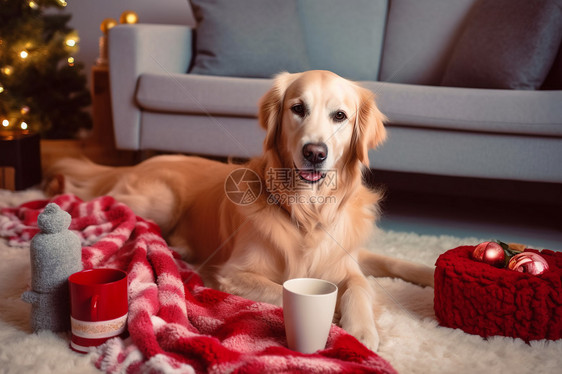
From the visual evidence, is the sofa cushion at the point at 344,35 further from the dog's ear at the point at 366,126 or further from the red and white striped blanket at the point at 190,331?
the red and white striped blanket at the point at 190,331

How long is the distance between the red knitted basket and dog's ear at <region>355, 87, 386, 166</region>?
0.44 metres

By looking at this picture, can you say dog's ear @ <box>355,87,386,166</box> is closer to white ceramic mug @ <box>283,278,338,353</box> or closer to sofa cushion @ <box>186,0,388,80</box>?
white ceramic mug @ <box>283,278,338,353</box>

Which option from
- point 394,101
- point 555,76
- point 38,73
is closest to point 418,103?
point 394,101

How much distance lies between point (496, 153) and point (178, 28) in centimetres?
208

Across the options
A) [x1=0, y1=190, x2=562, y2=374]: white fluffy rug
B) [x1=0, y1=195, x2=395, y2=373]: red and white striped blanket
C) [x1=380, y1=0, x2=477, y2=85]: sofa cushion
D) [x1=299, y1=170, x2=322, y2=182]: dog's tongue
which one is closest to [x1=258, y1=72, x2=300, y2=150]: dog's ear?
[x1=299, y1=170, x2=322, y2=182]: dog's tongue

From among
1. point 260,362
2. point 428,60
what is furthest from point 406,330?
point 428,60

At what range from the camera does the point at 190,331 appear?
1186mm

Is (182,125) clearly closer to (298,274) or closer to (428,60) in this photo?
(298,274)

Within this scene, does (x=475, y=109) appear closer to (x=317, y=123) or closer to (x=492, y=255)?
(x=492, y=255)

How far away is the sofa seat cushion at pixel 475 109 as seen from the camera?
2.26 meters

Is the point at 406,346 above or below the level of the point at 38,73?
below

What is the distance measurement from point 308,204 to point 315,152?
0.73 feet

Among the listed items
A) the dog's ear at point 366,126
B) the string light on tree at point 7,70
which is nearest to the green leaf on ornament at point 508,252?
the dog's ear at point 366,126

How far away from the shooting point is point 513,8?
2.72m
